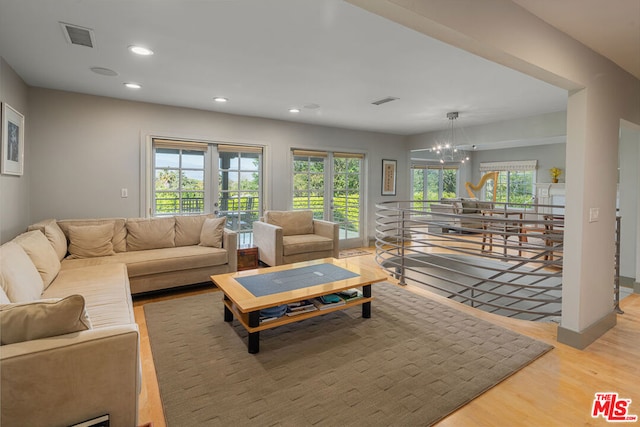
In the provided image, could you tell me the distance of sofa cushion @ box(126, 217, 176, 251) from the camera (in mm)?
3889

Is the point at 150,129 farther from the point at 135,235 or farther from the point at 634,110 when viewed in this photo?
the point at 634,110

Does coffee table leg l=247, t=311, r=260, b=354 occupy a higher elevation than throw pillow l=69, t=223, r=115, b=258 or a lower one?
lower

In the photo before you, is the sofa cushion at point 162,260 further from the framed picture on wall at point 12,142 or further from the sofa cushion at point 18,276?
the framed picture on wall at point 12,142

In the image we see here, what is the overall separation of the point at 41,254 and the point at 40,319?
1726mm

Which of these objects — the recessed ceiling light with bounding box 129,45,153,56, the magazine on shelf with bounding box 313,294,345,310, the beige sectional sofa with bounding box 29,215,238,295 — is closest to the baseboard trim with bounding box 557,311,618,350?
the magazine on shelf with bounding box 313,294,345,310

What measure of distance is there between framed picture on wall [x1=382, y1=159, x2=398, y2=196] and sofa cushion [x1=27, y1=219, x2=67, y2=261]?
17.7 feet

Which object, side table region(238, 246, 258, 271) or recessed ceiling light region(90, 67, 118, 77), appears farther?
side table region(238, 246, 258, 271)

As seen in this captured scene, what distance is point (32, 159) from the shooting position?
370 centimetres

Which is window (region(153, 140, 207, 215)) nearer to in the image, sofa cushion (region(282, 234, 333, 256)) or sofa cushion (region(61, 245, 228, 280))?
sofa cushion (region(61, 245, 228, 280))

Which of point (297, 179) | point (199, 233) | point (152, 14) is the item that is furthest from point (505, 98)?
point (199, 233)

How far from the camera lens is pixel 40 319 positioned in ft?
4.40

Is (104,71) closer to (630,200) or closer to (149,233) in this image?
(149,233)

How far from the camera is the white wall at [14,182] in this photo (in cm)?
288
